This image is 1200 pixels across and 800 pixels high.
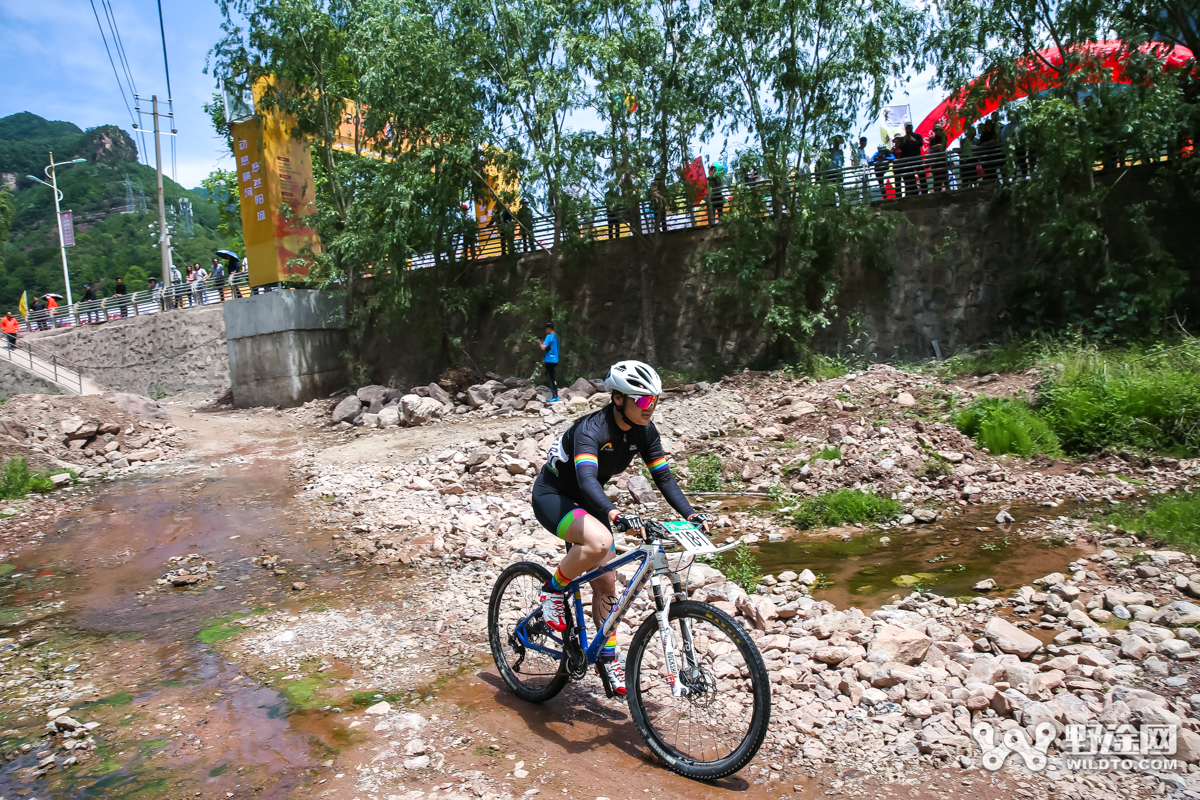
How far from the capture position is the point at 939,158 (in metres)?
16.9

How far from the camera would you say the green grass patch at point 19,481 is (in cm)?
1298

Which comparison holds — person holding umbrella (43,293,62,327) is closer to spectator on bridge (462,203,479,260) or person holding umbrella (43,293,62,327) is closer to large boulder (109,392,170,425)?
large boulder (109,392,170,425)

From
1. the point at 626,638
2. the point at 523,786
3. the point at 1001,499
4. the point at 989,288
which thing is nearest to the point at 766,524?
the point at 1001,499

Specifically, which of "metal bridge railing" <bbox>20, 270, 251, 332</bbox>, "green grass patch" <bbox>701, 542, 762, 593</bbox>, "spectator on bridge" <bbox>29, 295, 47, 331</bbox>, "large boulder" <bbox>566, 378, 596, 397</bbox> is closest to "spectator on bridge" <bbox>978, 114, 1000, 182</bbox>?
"large boulder" <bbox>566, 378, 596, 397</bbox>

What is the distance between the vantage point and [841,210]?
1675cm

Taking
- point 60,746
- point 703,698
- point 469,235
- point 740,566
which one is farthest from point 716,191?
point 60,746

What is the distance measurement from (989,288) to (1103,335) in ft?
9.49

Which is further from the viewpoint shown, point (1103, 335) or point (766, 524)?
point (1103, 335)

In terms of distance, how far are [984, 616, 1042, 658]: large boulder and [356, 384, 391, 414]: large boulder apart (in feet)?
54.5

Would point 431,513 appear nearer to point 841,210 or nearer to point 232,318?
point 841,210

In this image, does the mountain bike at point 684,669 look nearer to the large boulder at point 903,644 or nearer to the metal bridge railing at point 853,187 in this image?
the large boulder at point 903,644

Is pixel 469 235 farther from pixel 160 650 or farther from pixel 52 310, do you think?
pixel 52 310

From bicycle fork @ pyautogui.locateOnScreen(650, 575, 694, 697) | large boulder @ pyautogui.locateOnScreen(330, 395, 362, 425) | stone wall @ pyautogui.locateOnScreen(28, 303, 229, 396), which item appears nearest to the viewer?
bicycle fork @ pyautogui.locateOnScreen(650, 575, 694, 697)

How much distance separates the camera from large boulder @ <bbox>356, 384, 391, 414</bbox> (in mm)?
19734
